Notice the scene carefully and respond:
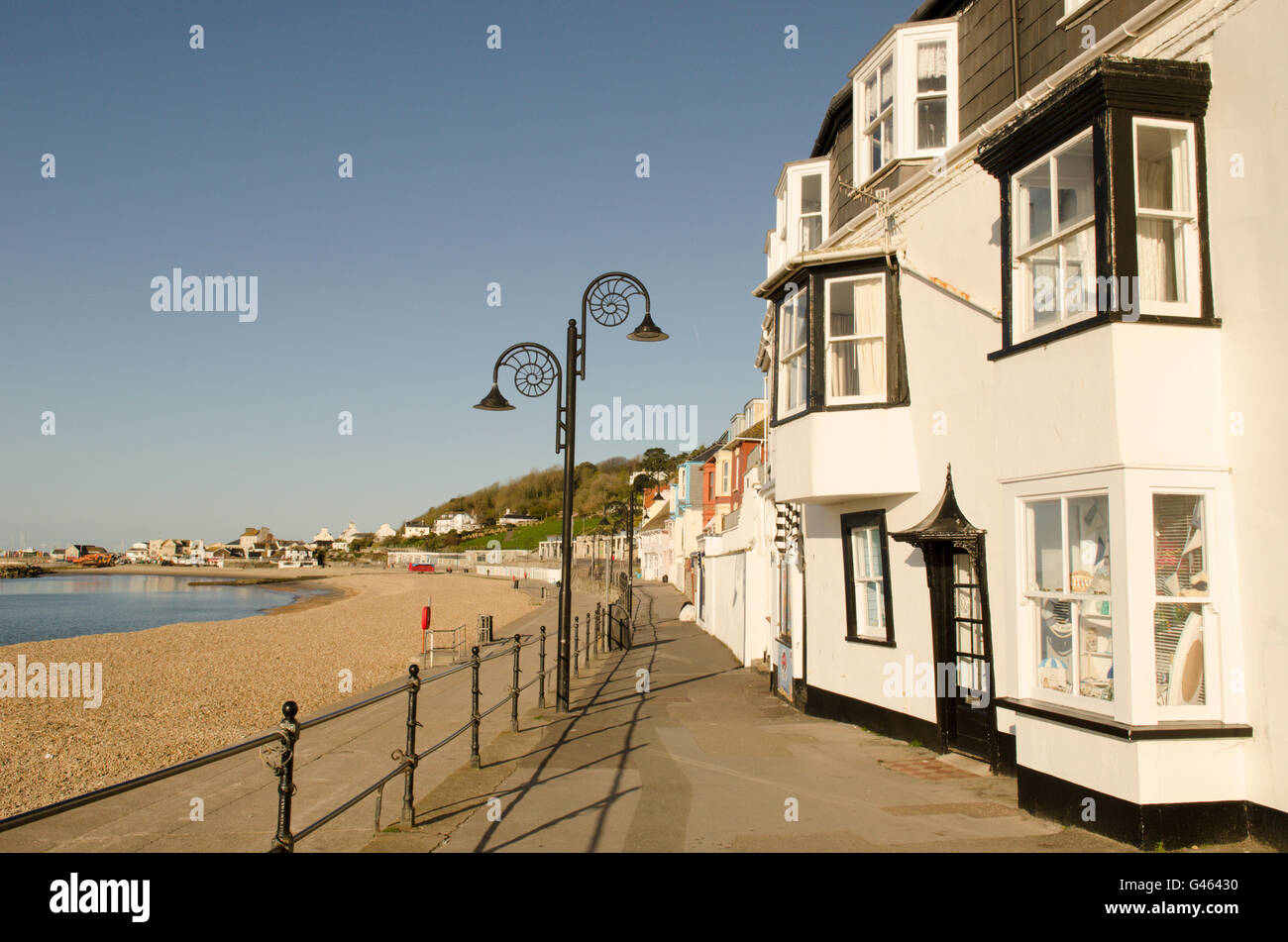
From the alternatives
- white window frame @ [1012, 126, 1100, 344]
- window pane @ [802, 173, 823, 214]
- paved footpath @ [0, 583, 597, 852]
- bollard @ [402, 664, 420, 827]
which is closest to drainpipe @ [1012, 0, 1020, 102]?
white window frame @ [1012, 126, 1100, 344]

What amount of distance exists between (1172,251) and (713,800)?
5.55 metres

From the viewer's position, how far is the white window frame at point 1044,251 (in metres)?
6.66

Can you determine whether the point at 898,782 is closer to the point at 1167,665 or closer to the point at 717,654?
the point at 1167,665

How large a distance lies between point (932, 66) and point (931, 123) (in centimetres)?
63

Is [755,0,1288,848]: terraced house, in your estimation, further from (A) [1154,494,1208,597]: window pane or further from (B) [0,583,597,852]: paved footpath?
(B) [0,583,597,852]: paved footpath

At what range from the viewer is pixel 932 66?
1038 cm

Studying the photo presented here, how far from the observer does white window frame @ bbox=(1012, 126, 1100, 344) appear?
6664 mm

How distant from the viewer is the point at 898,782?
8.17m

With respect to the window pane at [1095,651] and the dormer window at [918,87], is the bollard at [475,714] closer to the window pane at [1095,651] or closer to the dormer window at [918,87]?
the window pane at [1095,651]

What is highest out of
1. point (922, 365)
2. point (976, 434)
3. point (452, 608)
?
point (922, 365)

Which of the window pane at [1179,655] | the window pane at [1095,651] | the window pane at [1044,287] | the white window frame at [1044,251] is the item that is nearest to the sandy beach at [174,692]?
the window pane at [1095,651]

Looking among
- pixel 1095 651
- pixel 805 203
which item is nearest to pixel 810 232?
pixel 805 203
